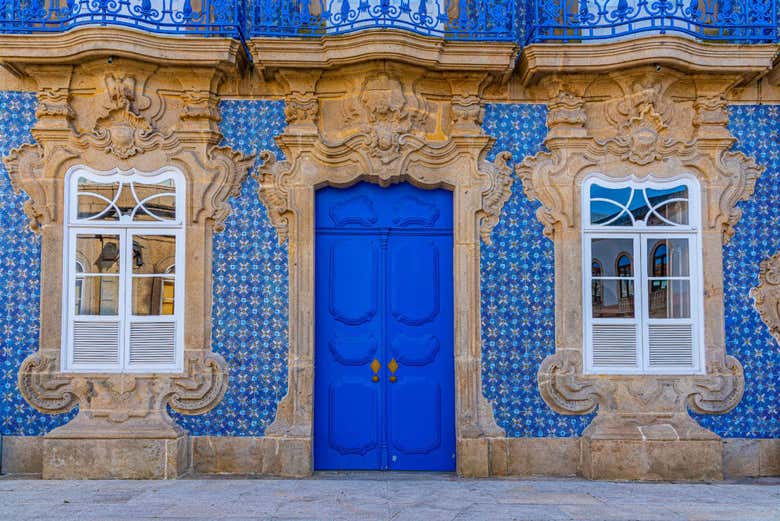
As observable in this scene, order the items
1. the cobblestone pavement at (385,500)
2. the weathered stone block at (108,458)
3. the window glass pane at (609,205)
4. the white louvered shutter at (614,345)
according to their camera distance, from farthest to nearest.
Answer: the window glass pane at (609,205) → the white louvered shutter at (614,345) → the weathered stone block at (108,458) → the cobblestone pavement at (385,500)

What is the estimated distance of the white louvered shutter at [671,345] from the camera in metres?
7.71

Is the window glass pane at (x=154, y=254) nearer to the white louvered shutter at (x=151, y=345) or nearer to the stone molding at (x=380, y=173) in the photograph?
the white louvered shutter at (x=151, y=345)

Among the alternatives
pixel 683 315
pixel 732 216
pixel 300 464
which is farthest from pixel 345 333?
pixel 732 216

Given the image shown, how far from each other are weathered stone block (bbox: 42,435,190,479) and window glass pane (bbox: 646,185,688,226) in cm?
469

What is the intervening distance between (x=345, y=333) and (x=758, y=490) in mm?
3686

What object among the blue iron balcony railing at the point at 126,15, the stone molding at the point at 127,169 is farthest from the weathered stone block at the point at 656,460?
the blue iron balcony railing at the point at 126,15

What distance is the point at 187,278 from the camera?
7.68 m

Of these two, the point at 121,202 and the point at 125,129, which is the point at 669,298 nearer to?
the point at 121,202

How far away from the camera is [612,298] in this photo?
7.81 meters

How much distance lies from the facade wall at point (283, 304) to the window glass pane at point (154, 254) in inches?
16.7

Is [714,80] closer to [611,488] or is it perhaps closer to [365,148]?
[365,148]

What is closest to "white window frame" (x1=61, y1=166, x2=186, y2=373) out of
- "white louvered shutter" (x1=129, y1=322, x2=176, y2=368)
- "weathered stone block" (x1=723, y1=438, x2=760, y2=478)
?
"white louvered shutter" (x1=129, y1=322, x2=176, y2=368)

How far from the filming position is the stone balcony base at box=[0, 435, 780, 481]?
7301 mm

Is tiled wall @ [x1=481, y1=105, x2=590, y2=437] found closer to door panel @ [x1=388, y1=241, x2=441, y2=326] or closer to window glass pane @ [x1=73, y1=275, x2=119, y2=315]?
door panel @ [x1=388, y1=241, x2=441, y2=326]
